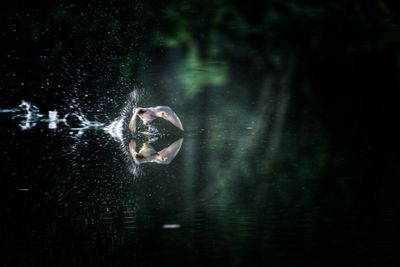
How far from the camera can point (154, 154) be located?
641 centimetres

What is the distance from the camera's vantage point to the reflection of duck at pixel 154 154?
617 centimetres

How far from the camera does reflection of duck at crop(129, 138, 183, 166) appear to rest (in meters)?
6.17

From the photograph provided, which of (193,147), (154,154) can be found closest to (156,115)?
(193,147)

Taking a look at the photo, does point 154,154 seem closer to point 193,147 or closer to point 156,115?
point 193,147

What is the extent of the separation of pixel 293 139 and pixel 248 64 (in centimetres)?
511

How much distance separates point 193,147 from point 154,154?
304mm

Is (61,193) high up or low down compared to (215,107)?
down

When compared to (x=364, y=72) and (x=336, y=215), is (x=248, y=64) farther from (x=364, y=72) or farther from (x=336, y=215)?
(x=336, y=215)

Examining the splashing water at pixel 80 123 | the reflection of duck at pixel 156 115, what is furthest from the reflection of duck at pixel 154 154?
the reflection of duck at pixel 156 115

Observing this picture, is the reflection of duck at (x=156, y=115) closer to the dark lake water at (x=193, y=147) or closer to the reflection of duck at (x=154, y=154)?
the dark lake water at (x=193, y=147)

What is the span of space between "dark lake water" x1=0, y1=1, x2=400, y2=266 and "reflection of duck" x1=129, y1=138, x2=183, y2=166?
2.0 inches

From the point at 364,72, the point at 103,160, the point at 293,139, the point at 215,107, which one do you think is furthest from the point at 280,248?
the point at 364,72

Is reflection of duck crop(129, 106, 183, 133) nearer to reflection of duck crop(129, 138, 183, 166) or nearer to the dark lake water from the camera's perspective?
the dark lake water

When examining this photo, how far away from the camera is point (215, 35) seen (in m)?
12.4
